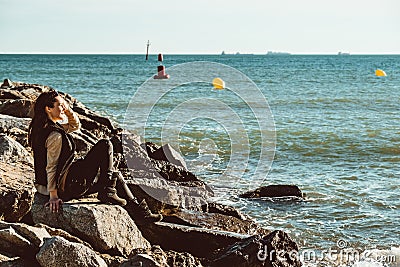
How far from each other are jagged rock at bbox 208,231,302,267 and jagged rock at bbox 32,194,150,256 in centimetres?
93

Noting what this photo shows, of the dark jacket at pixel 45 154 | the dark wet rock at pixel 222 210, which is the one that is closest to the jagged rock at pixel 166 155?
the dark wet rock at pixel 222 210

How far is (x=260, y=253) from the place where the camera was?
610 cm

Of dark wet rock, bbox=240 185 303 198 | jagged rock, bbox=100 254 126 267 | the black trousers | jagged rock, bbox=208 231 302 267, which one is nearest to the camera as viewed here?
jagged rock, bbox=100 254 126 267

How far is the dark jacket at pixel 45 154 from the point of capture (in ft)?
19.6

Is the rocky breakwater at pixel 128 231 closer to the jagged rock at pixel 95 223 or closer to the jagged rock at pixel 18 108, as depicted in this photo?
the jagged rock at pixel 95 223

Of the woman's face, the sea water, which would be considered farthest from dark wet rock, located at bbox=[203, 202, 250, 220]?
the woman's face

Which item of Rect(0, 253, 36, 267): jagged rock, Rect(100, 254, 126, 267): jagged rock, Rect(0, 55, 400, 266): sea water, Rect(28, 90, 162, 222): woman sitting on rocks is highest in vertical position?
→ Rect(28, 90, 162, 222): woman sitting on rocks

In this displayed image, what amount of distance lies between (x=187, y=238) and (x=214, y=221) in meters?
1.36

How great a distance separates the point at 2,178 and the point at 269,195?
5.36 metres

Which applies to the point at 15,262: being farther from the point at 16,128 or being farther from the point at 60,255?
the point at 16,128

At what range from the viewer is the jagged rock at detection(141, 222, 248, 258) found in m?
6.90

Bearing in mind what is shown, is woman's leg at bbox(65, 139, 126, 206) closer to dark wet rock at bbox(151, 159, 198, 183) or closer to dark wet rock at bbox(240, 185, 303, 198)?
dark wet rock at bbox(151, 159, 198, 183)

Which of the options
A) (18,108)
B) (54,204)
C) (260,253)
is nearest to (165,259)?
(260,253)

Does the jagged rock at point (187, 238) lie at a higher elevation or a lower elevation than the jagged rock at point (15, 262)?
lower
